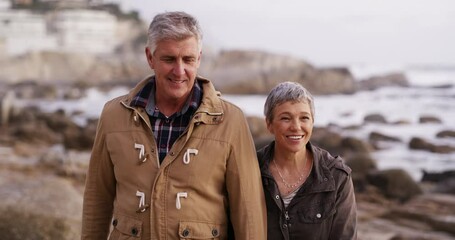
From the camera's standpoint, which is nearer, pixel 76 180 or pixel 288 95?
pixel 288 95

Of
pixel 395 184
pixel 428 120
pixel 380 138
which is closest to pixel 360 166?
pixel 395 184

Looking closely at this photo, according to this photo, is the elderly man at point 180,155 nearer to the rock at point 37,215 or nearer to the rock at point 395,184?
the rock at point 37,215

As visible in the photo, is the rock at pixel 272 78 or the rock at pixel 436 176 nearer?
the rock at pixel 436 176

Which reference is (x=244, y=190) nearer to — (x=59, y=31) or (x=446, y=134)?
(x=446, y=134)

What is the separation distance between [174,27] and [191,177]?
2.04ft

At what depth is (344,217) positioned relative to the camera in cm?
260

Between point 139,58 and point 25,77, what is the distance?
1222 cm

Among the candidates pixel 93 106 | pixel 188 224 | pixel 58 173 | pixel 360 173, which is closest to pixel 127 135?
pixel 188 224

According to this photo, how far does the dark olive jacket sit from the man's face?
56 centimetres

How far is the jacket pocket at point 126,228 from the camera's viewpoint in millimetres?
2566

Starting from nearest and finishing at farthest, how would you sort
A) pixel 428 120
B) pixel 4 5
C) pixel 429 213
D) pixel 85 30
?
pixel 429 213
pixel 428 120
pixel 85 30
pixel 4 5

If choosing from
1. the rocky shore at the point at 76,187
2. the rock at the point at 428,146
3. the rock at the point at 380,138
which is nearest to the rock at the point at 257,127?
the rocky shore at the point at 76,187

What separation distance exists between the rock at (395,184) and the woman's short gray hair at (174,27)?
860 centimetres

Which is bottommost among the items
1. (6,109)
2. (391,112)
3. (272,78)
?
(272,78)
